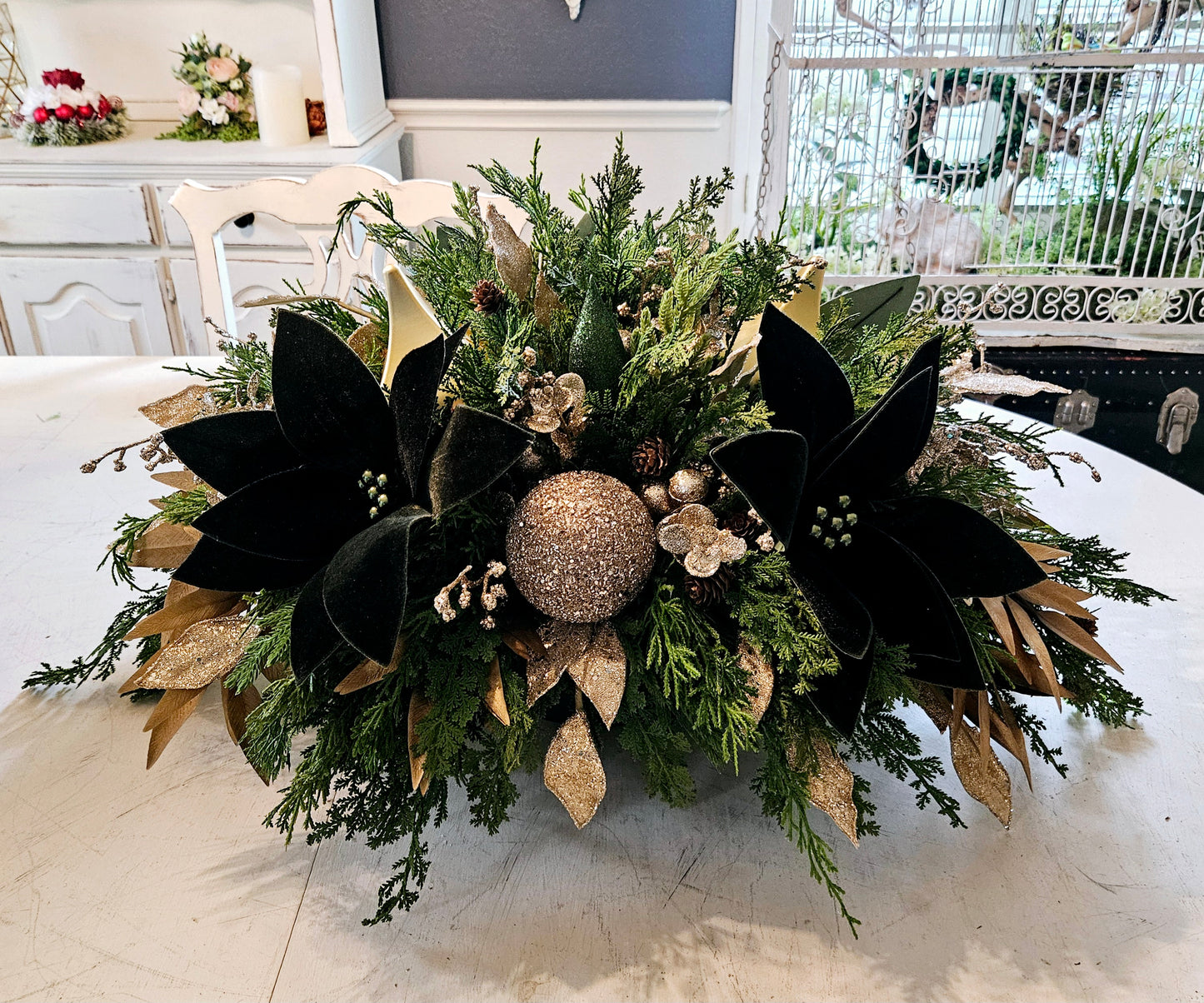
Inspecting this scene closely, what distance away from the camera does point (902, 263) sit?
2475 mm

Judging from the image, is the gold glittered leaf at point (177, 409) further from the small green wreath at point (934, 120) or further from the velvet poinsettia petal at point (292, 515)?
the small green wreath at point (934, 120)

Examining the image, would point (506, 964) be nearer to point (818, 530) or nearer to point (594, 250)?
point (818, 530)

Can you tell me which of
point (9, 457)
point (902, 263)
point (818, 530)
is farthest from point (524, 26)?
point (818, 530)

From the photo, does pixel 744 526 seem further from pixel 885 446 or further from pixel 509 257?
pixel 509 257

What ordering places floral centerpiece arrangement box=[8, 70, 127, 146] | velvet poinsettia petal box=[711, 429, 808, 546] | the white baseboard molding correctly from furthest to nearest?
the white baseboard molding → floral centerpiece arrangement box=[8, 70, 127, 146] → velvet poinsettia petal box=[711, 429, 808, 546]

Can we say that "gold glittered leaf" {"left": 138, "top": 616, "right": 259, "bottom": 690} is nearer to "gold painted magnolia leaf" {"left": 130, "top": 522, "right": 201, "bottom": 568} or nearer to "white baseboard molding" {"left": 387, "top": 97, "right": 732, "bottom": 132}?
"gold painted magnolia leaf" {"left": 130, "top": 522, "right": 201, "bottom": 568}

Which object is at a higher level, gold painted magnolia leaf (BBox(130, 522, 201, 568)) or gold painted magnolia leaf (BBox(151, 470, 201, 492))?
gold painted magnolia leaf (BBox(151, 470, 201, 492))

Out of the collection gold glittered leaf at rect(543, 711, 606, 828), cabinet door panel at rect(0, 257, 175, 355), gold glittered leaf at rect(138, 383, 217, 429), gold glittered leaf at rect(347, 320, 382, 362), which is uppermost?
gold glittered leaf at rect(347, 320, 382, 362)

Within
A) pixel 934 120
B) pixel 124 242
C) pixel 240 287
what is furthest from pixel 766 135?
Result: pixel 124 242

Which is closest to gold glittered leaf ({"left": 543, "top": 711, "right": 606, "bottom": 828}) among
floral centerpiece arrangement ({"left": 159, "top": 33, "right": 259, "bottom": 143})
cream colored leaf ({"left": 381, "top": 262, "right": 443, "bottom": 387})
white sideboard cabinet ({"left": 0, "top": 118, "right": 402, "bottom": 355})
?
cream colored leaf ({"left": 381, "top": 262, "right": 443, "bottom": 387})

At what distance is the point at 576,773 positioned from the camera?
0.44 m

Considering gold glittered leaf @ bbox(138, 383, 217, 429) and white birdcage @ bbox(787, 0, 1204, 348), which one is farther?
white birdcage @ bbox(787, 0, 1204, 348)

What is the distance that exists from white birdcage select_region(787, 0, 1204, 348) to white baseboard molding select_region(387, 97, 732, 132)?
0.86 ft

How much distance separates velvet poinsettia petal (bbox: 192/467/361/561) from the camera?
0.41 meters
